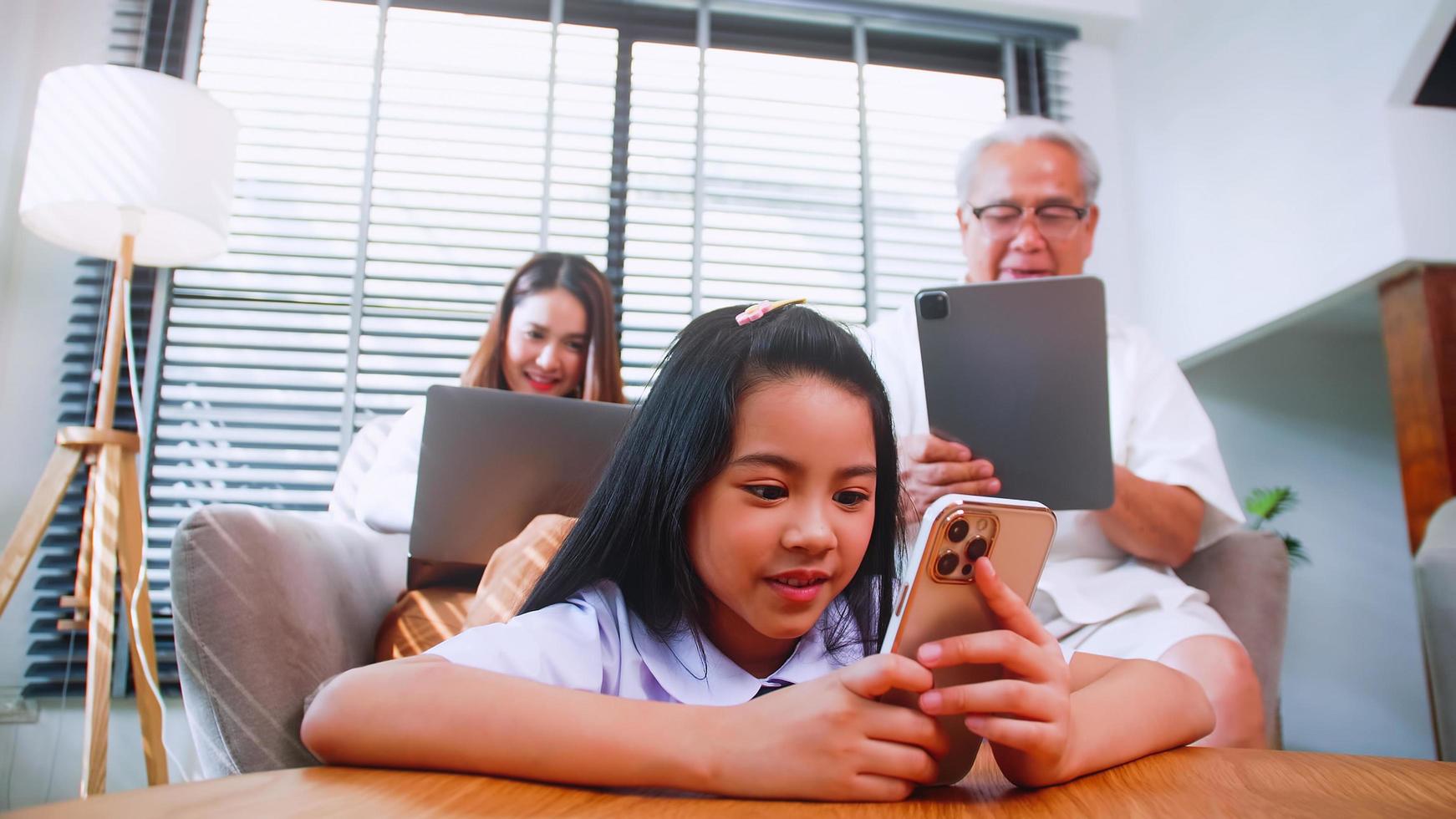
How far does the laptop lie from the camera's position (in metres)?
1.19

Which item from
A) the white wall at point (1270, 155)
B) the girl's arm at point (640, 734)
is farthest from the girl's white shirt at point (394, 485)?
the white wall at point (1270, 155)

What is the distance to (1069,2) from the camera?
304 centimetres

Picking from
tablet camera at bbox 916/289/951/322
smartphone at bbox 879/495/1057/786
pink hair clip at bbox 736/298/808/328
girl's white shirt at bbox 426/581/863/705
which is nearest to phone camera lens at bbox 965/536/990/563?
smartphone at bbox 879/495/1057/786

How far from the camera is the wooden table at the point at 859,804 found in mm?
406

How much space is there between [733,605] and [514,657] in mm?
175

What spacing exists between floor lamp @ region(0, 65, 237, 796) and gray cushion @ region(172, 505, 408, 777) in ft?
2.66

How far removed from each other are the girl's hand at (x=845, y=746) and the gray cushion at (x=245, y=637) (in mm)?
717

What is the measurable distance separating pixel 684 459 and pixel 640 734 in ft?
0.94

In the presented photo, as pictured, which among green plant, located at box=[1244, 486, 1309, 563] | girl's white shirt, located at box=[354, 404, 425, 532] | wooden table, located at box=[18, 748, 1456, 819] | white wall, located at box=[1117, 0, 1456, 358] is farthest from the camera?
green plant, located at box=[1244, 486, 1309, 563]

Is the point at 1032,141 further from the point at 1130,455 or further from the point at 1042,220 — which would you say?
the point at 1130,455

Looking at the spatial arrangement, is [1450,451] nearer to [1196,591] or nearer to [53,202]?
[1196,591]

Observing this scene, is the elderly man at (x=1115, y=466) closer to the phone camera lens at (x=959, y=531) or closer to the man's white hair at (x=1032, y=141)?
the man's white hair at (x=1032, y=141)

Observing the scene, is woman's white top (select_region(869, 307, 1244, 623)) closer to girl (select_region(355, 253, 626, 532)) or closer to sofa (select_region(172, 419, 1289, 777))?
sofa (select_region(172, 419, 1289, 777))

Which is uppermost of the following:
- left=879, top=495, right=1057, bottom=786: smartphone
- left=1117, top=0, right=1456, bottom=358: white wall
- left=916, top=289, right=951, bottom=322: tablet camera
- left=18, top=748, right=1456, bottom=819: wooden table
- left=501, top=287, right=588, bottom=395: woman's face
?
left=1117, top=0, right=1456, bottom=358: white wall
